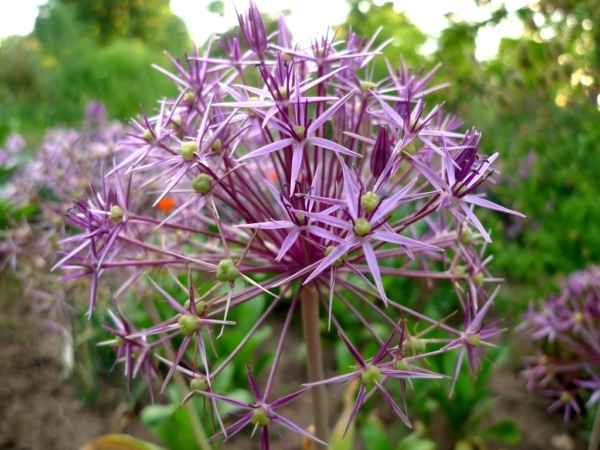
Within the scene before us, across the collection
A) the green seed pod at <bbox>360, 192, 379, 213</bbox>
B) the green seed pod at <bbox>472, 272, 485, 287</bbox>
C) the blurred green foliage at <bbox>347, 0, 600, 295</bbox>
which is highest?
the green seed pod at <bbox>360, 192, 379, 213</bbox>

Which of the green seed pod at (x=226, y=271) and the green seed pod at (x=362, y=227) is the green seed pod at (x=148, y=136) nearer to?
the green seed pod at (x=226, y=271)

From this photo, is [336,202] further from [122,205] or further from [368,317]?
[368,317]

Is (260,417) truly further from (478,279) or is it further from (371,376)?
(478,279)

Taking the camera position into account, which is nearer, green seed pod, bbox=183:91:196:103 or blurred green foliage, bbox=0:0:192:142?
green seed pod, bbox=183:91:196:103

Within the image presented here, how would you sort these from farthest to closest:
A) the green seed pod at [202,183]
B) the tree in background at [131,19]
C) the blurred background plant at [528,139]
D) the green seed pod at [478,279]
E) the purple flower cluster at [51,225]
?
the tree in background at [131,19] < the blurred background plant at [528,139] < the purple flower cluster at [51,225] < the green seed pod at [478,279] < the green seed pod at [202,183]

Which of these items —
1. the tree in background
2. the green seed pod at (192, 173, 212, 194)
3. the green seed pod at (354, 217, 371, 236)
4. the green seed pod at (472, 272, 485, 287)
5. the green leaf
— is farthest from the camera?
the tree in background

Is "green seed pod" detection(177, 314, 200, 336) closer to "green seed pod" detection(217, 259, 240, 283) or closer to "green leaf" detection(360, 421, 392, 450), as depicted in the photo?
"green seed pod" detection(217, 259, 240, 283)

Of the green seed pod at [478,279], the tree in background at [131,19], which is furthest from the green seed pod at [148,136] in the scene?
the tree in background at [131,19]

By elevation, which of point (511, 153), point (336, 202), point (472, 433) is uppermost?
point (336, 202)

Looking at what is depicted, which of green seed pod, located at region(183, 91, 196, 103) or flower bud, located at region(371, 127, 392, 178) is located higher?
green seed pod, located at region(183, 91, 196, 103)

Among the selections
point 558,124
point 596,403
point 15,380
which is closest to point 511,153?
point 558,124

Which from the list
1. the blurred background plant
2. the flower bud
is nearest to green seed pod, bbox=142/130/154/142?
the flower bud
